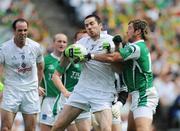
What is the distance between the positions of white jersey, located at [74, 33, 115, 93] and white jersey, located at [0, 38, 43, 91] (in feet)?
4.44

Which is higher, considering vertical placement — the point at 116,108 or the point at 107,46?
the point at 107,46

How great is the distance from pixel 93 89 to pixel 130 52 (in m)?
0.83

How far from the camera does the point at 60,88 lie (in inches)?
519

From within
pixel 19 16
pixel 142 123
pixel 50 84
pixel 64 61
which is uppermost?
pixel 19 16

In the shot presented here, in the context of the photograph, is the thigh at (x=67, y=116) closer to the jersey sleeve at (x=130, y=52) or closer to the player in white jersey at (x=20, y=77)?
the jersey sleeve at (x=130, y=52)

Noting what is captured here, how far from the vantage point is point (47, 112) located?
14.3m

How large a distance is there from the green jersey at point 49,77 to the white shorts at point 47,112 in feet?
0.35

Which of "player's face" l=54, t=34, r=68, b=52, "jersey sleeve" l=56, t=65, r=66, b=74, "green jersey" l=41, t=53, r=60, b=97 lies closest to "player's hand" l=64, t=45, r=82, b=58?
"jersey sleeve" l=56, t=65, r=66, b=74

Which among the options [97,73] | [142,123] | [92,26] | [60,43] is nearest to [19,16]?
[60,43]

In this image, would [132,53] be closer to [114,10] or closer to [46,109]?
[46,109]

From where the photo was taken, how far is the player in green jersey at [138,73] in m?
12.0

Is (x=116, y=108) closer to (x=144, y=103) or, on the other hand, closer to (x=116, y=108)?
(x=116, y=108)

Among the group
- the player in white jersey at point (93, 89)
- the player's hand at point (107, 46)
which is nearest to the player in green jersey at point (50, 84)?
the player in white jersey at point (93, 89)

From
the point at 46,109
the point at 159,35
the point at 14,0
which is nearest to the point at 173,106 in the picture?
the point at 159,35
